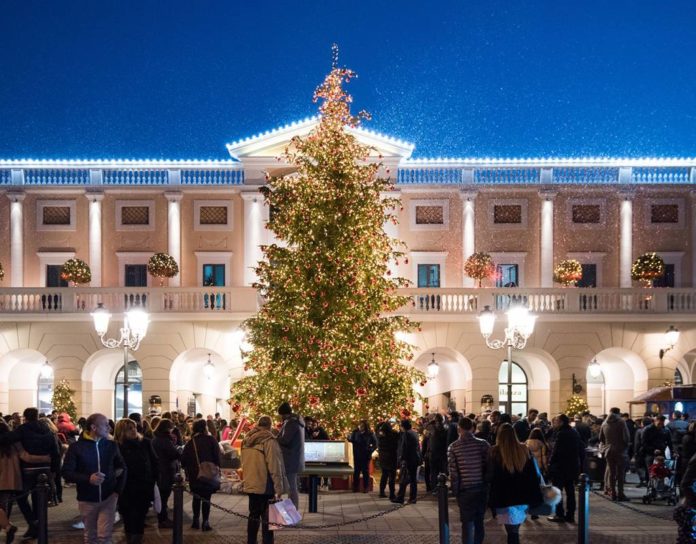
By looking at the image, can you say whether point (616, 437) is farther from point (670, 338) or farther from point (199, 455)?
point (670, 338)

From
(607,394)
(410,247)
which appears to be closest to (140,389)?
(410,247)

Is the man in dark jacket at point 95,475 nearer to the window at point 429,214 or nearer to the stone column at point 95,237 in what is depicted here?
the window at point 429,214

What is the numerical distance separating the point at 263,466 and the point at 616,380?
30.5 meters

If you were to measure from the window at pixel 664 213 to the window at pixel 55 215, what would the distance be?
22498mm

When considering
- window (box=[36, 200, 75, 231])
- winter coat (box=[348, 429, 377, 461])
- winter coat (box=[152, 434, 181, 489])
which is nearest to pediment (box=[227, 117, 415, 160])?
window (box=[36, 200, 75, 231])

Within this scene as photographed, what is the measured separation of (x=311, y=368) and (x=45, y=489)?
1620 centimetres

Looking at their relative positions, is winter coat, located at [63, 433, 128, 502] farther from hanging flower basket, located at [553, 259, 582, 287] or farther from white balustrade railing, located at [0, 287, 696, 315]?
hanging flower basket, located at [553, 259, 582, 287]

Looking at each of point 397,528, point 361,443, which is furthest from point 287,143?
point 397,528

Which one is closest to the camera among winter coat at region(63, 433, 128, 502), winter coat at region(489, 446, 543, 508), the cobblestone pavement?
winter coat at region(63, 433, 128, 502)

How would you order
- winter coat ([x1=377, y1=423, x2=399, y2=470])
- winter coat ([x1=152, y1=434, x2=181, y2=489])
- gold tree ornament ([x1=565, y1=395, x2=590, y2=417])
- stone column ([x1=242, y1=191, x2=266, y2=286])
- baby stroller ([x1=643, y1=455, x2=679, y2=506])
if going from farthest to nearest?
stone column ([x1=242, y1=191, x2=266, y2=286]), gold tree ornament ([x1=565, y1=395, x2=590, y2=417]), winter coat ([x1=377, y1=423, x2=399, y2=470]), baby stroller ([x1=643, y1=455, x2=679, y2=506]), winter coat ([x1=152, y1=434, x2=181, y2=489])

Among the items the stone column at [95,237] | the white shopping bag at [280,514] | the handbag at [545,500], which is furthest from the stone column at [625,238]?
the white shopping bag at [280,514]

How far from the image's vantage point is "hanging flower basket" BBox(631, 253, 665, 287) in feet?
134

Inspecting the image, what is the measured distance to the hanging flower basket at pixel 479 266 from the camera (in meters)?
41.1

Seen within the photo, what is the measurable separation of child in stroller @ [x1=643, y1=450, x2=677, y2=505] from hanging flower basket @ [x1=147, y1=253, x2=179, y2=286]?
901 inches
